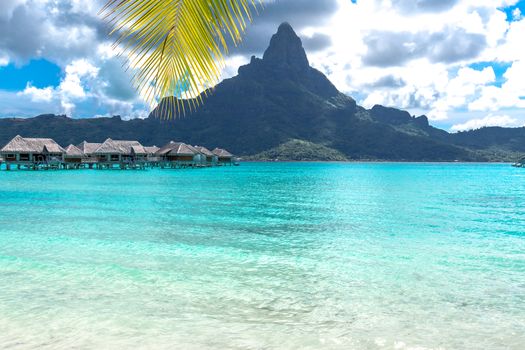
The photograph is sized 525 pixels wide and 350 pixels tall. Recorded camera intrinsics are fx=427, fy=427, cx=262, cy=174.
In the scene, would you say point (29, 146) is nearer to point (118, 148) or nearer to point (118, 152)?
point (118, 152)

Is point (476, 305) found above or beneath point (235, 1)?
beneath

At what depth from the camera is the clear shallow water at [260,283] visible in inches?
251

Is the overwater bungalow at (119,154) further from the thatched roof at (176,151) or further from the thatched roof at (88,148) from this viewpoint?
the thatched roof at (176,151)

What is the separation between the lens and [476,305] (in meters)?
7.71

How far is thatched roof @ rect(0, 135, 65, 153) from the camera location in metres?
66.8

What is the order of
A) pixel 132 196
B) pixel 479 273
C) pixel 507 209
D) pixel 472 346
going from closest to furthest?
pixel 472 346 → pixel 479 273 → pixel 507 209 → pixel 132 196

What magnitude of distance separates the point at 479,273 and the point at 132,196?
24.1 meters

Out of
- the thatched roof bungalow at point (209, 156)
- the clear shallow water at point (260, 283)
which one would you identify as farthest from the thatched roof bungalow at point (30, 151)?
the clear shallow water at point (260, 283)

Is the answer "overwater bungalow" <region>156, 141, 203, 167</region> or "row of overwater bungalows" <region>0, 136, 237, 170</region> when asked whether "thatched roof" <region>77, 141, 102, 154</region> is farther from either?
"overwater bungalow" <region>156, 141, 203, 167</region>

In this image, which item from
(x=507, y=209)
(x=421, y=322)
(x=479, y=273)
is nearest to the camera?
(x=421, y=322)

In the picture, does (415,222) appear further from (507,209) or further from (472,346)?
(472,346)

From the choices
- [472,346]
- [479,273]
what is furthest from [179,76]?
[479,273]

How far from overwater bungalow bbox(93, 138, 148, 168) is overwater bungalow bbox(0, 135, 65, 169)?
7.30m

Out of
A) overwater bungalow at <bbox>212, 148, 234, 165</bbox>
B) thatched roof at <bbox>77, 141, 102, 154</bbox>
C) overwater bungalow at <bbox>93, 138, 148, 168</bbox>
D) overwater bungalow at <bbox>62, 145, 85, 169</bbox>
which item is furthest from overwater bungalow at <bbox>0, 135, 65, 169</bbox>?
overwater bungalow at <bbox>212, 148, 234, 165</bbox>
